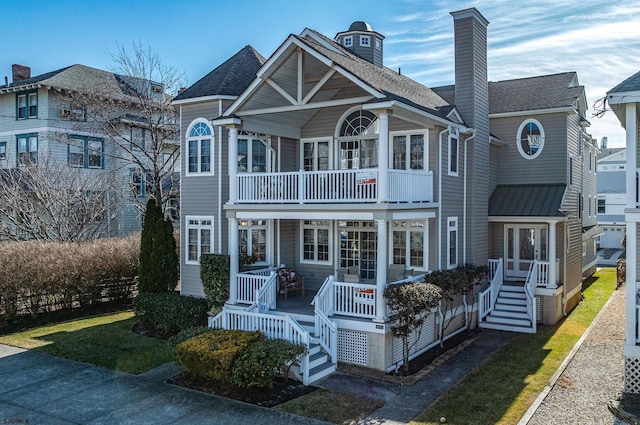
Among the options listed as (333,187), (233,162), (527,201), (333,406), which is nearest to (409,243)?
(333,187)

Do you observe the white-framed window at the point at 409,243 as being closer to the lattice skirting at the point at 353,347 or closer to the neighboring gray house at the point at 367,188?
the neighboring gray house at the point at 367,188

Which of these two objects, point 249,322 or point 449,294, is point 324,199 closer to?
point 249,322

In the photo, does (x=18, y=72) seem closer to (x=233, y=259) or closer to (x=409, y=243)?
(x=233, y=259)

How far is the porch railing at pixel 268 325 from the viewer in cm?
1252

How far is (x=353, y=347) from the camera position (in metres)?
13.5

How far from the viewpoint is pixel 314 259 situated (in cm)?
1798

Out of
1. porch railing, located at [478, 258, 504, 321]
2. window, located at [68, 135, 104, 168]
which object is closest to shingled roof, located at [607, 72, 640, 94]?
porch railing, located at [478, 258, 504, 321]

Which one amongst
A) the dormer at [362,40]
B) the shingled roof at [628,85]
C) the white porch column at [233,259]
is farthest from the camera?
the dormer at [362,40]

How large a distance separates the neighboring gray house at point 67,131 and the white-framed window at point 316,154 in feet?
41.7

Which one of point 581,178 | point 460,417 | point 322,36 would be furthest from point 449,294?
point 581,178

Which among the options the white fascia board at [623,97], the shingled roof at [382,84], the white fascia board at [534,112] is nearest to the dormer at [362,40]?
the shingled roof at [382,84]

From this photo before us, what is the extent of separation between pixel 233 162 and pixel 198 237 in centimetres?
361

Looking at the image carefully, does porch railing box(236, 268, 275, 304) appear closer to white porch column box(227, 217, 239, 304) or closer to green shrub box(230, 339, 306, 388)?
white porch column box(227, 217, 239, 304)

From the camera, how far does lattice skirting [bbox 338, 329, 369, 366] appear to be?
43.9 ft
